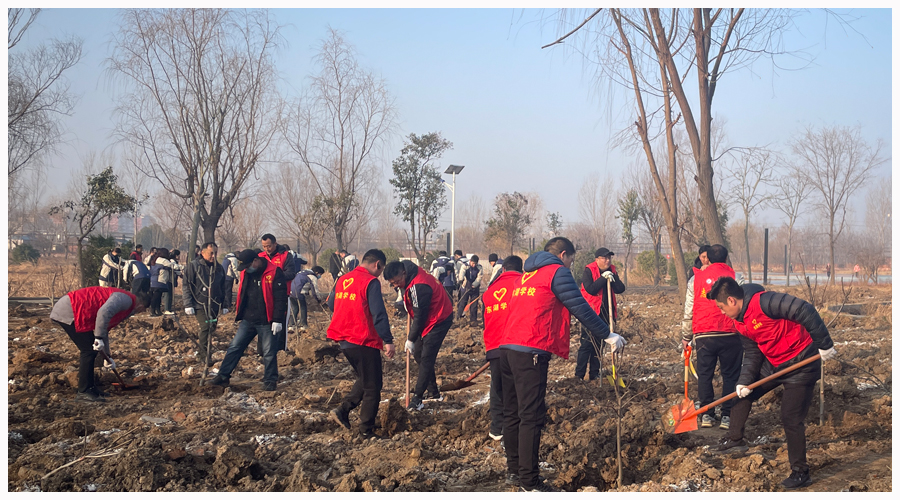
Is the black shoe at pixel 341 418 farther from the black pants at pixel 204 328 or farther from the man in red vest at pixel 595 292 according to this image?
the man in red vest at pixel 595 292

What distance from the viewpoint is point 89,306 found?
19.4ft

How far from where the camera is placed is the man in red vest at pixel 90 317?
5879 mm

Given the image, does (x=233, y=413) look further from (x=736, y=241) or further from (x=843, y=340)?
(x=736, y=241)

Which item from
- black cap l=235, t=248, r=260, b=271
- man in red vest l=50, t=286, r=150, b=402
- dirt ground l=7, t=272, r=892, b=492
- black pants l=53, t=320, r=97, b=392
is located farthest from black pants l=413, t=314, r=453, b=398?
black pants l=53, t=320, r=97, b=392

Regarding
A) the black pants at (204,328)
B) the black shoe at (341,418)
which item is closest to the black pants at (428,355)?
the black shoe at (341,418)

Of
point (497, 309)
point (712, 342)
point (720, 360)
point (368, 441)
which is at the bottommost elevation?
point (368, 441)

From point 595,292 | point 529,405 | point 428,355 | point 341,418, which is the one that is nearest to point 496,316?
point 529,405

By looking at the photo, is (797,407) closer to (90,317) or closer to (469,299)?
(90,317)

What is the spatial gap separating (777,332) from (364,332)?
292 cm

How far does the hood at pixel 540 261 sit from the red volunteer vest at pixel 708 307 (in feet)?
6.49

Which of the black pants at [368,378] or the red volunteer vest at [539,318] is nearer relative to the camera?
the red volunteer vest at [539,318]

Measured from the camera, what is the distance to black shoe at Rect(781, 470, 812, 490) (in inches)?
152

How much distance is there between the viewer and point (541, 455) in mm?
4570

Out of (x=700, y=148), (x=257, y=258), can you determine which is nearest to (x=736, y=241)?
(x=700, y=148)
